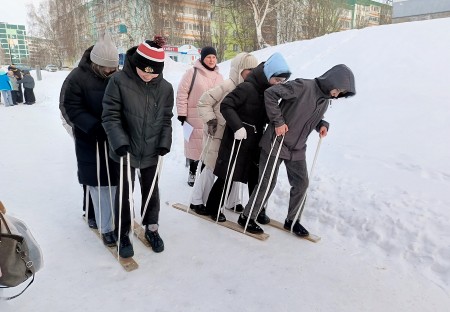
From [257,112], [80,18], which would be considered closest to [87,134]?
[257,112]

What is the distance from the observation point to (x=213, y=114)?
Answer: 3385 mm

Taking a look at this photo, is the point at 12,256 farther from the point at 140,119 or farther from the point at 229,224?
the point at 229,224

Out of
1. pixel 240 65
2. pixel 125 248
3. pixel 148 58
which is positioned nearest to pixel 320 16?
pixel 240 65

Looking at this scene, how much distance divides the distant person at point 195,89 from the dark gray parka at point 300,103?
1.47m

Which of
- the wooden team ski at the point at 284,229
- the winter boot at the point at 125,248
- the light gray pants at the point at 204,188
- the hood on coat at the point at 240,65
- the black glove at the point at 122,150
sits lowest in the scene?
the wooden team ski at the point at 284,229

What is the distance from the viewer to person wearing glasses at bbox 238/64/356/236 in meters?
2.81

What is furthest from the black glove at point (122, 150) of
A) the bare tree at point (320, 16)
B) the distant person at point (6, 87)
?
the bare tree at point (320, 16)

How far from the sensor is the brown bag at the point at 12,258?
174 centimetres

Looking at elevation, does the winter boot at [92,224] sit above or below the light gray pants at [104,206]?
below

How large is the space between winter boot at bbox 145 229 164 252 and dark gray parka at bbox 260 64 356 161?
128 centimetres

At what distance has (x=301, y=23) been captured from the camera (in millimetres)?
23953

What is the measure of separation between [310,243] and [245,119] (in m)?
1.30

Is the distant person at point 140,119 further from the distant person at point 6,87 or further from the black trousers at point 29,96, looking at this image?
the black trousers at point 29,96

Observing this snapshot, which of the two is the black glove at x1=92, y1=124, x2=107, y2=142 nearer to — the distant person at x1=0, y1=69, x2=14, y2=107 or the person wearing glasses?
the person wearing glasses
